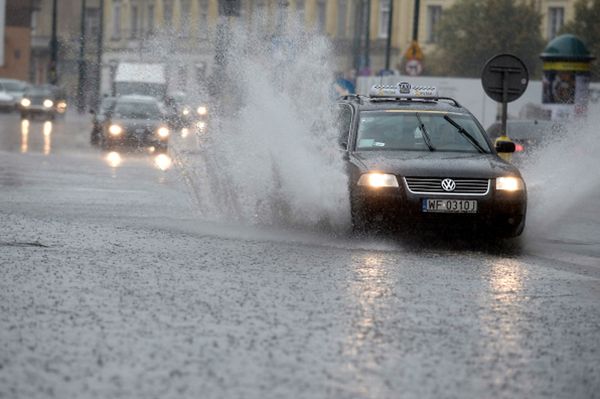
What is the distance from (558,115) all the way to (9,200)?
22566 mm

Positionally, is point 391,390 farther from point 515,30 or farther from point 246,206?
point 515,30

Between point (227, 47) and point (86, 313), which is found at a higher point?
point (227, 47)

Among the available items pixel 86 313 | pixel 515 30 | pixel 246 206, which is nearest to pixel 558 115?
pixel 246 206

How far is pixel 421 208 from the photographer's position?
15375 millimetres

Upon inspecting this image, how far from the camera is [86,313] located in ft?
33.0

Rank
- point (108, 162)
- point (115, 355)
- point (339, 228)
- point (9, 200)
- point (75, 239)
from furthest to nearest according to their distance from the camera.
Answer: point (108, 162)
point (9, 200)
point (339, 228)
point (75, 239)
point (115, 355)

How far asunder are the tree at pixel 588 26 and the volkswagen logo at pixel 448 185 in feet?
193

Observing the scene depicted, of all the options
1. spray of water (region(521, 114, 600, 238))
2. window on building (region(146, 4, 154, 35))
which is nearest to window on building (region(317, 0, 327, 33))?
window on building (region(146, 4, 154, 35))

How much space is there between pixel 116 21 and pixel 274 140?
81.1 metres

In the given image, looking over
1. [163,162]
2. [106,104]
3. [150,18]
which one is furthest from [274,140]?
[150,18]

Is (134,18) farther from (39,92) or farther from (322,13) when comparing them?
(39,92)

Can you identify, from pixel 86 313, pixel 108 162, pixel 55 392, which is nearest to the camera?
pixel 55 392

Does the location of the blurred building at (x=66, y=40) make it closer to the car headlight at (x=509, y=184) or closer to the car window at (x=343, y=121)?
the car window at (x=343, y=121)

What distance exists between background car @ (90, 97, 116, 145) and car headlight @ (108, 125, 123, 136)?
2.90 ft
